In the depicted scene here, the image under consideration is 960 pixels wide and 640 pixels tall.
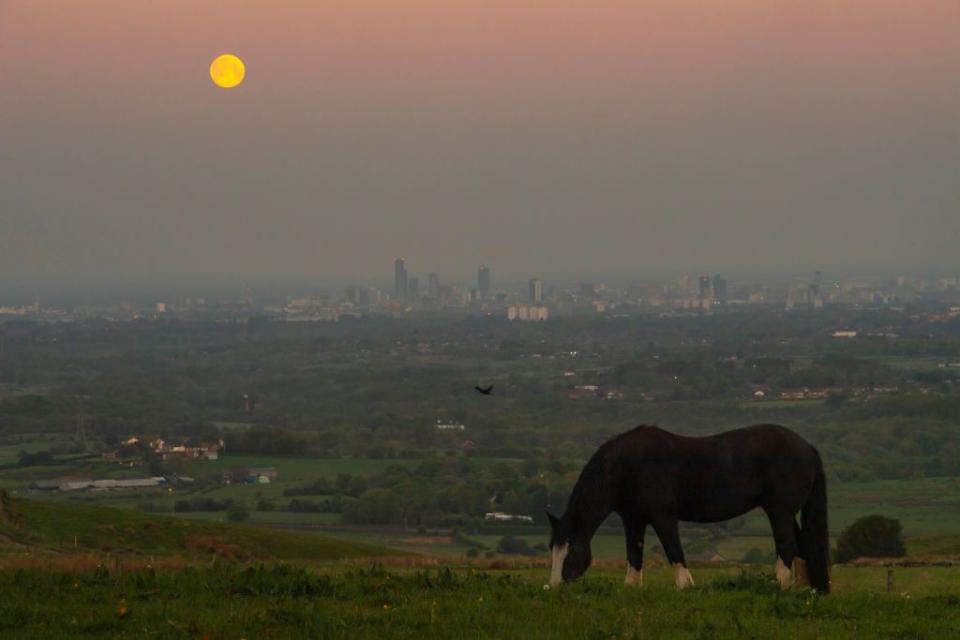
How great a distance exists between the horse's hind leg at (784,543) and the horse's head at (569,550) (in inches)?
115

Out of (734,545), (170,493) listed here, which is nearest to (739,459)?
(734,545)

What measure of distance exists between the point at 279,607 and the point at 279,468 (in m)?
107

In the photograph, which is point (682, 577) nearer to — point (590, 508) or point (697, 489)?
point (697, 489)

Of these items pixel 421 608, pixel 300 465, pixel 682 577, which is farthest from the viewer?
pixel 300 465

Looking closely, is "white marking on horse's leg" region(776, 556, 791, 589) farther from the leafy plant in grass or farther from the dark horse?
the leafy plant in grass

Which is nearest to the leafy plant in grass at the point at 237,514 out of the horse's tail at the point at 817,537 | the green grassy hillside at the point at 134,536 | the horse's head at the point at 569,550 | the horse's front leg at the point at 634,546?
the green grassy hillside at the point at 134,536

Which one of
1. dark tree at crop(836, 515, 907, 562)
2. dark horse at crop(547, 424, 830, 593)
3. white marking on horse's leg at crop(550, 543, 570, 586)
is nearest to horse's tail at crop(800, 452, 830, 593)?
dark horse at crop(547, 424, 830, 593)

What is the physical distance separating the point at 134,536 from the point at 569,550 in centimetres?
2262

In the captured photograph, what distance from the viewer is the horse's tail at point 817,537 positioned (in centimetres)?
1958

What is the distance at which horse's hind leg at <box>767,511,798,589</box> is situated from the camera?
763 inches

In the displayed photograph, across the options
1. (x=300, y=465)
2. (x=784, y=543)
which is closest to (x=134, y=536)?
(x=784, y=543)

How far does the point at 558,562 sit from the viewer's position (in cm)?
1928

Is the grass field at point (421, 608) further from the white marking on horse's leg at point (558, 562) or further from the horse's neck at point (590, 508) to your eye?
the horse's neck at point (590, 508)

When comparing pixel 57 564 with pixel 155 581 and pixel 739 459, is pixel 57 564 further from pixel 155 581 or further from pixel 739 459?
pixel 739 459
